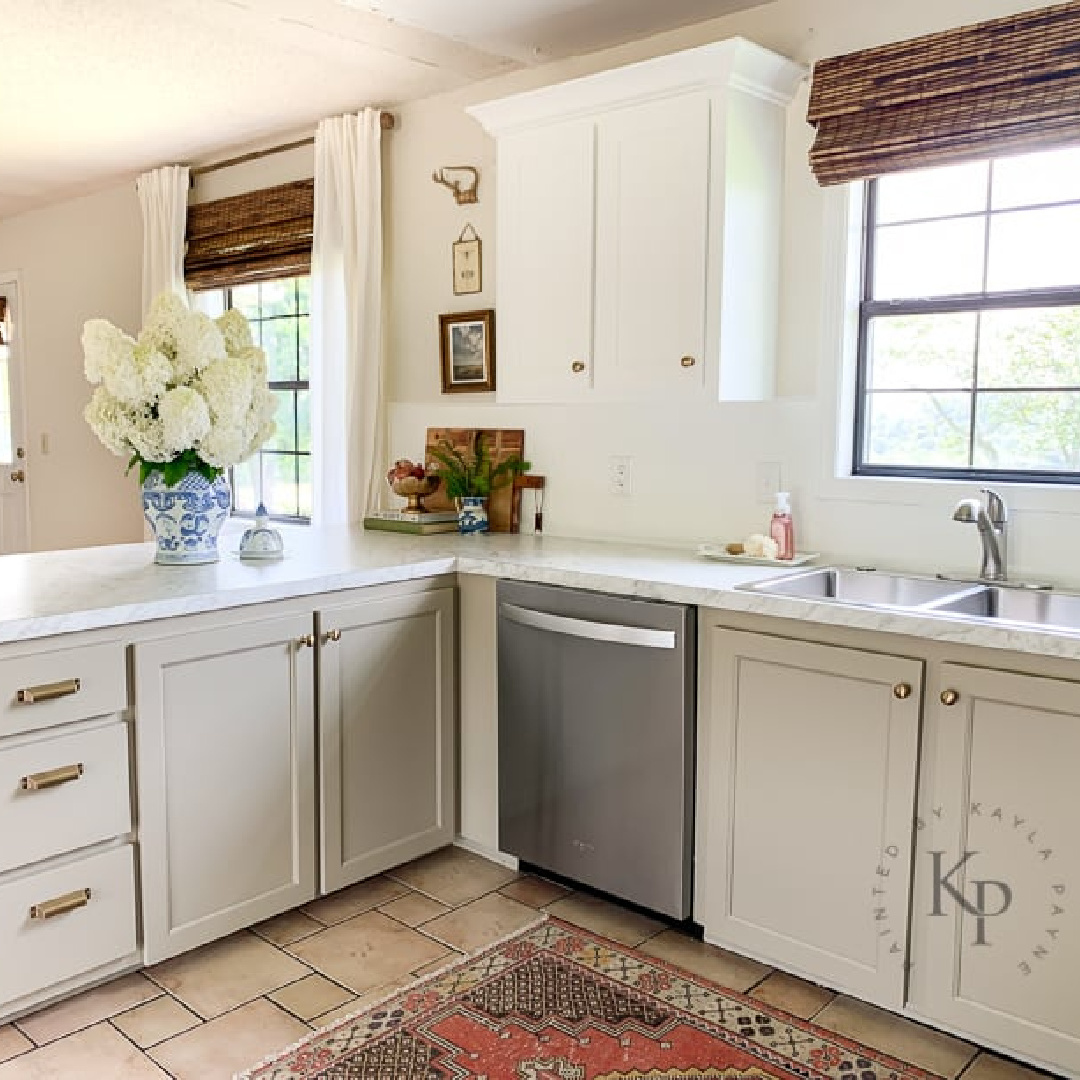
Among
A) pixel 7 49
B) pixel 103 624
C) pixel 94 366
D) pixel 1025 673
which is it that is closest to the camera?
pixel 1025 673

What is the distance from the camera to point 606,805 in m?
2.58

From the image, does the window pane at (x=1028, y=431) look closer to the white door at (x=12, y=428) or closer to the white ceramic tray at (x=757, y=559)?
the white ceramic tray at (x=757, y=559)

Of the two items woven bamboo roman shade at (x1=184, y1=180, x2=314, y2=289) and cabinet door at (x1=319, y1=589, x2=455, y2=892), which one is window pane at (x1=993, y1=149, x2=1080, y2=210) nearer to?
cabinet door at (x1=319, y1=589, x2=455, y2=892)

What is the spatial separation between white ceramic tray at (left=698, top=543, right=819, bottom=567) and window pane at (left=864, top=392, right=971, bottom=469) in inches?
12.2

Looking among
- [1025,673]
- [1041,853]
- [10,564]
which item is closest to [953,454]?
[1025,673]

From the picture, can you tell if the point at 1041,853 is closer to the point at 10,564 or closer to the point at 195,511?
the point at 195,511

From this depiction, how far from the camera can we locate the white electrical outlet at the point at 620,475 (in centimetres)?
319

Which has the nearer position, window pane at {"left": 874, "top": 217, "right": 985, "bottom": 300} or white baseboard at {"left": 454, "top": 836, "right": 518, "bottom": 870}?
window pane at {"left": 874, "top": 217, "right": 985, "bottom": 300}

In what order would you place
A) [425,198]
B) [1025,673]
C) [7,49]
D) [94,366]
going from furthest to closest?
[425,198]
[7,49]
[94,366]
[1025,673]

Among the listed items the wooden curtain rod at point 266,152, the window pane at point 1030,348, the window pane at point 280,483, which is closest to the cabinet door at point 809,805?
the window pane at point 1030,348

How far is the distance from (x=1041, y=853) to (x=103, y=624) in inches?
72.1

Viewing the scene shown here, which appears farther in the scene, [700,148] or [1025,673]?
[700,148]

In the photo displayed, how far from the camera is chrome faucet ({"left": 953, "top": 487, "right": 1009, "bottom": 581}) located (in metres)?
2.39

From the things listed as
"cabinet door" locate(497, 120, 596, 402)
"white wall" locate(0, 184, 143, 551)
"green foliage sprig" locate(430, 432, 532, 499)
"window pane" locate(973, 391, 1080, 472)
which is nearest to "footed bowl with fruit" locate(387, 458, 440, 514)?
"green foliage sprig" locate(430, 432, 532, 499)
